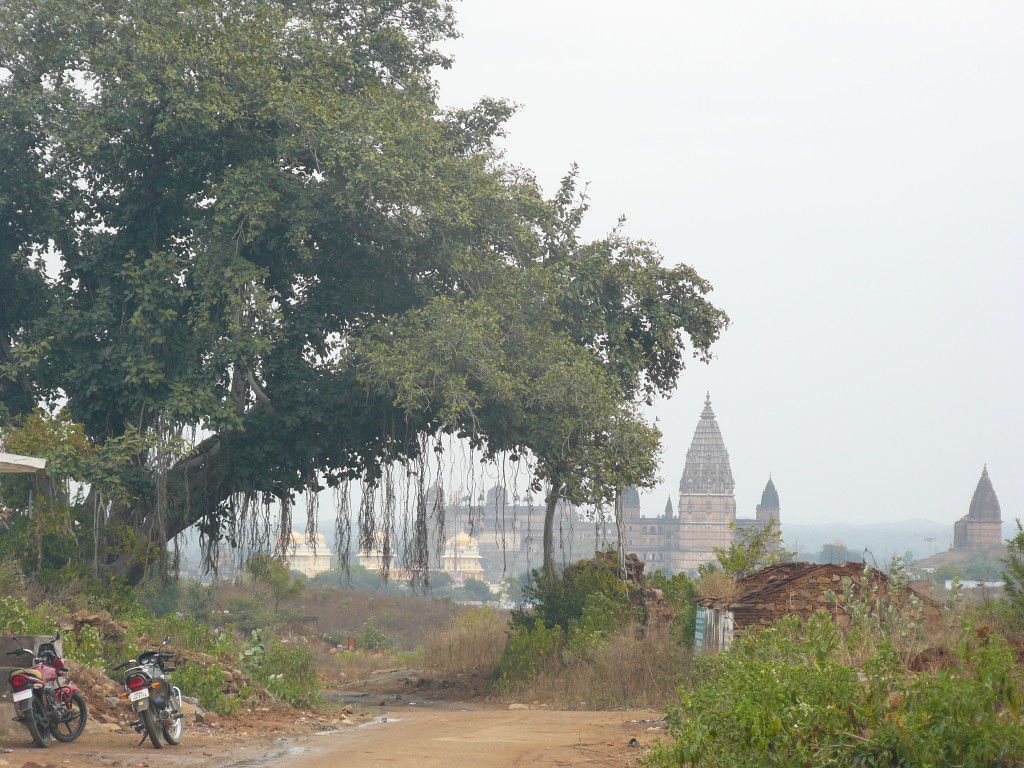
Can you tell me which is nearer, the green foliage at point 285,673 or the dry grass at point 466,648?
the green foliage at point 285,673

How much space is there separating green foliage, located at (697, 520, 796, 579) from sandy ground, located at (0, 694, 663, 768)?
652 cm

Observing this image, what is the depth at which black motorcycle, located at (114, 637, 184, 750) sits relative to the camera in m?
10.9

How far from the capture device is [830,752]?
746 centimetres

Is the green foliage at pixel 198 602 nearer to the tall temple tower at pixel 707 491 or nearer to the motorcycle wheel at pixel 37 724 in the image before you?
the motorcycle wheel at pixel 37 724

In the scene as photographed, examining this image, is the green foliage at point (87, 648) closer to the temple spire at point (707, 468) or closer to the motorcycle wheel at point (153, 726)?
the motorcycle wheel at point (153, 726)

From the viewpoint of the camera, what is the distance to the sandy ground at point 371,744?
10.0 metres

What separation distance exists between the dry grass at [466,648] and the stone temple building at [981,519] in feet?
519

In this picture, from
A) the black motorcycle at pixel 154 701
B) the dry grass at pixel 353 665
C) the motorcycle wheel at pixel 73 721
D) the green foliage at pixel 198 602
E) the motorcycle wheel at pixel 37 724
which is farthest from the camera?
the green foliage at pixel 198 602

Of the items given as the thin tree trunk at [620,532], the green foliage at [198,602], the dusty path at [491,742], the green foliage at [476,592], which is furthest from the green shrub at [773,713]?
the green foliage at [476,592]

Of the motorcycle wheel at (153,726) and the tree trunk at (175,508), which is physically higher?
Answer: the tree trunk at (175,508)

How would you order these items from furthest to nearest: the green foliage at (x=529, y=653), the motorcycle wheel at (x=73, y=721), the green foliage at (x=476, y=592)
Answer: the green foliage at (x=476, y=592) < the green foliage at (x=529, y=653) < the motorcycle wheel at (x=73, y=721)

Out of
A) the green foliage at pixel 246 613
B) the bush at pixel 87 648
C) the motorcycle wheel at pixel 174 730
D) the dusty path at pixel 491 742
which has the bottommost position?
the green foliage at pixel 246 613

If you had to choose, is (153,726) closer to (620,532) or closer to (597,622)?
(597,622)

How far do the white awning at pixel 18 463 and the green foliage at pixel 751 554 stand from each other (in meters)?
12.2
